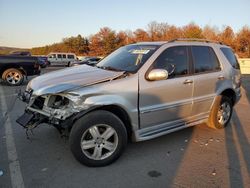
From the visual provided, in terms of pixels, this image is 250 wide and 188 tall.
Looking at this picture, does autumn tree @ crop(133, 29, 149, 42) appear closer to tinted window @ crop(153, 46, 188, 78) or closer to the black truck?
the black truck

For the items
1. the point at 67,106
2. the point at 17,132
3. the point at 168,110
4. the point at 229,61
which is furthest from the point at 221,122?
the point at 17,132

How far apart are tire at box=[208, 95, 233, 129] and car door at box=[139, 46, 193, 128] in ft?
2.91

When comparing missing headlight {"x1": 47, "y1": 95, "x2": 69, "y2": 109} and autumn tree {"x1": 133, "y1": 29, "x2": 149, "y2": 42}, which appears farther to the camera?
autumn tree {"x1": 133, "y1": 29, "x2": 149, "y2": 42}

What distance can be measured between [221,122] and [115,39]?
198ft

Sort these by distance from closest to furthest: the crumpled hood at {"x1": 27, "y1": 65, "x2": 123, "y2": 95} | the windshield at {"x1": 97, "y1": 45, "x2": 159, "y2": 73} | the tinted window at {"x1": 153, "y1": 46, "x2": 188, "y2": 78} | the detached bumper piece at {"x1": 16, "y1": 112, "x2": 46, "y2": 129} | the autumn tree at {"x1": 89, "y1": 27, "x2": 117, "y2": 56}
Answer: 1. the crumpled hood at {"x1": 27, "y1": 65, "x2": 123, "y2": 95}
2. the detached bumper piece at {"x1": 16, "y1": 112, "x2": 46, "y2": 129}
3. the windshield at {"x1": 97, "y1": 45, "x2": 159, "y2": 73}
4. the tinted window at {"x1": 153, "y1": 46, "x2": 188, "y2": 78}
5. the autumn tree at {"x1": 89, "y1": 27, "x2": 117, "y2": 56}

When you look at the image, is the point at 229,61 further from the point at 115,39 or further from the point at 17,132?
the point at 115,39

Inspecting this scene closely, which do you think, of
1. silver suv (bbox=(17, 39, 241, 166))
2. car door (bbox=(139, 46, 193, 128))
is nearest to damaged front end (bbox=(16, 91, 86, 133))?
silver suv (bbox=(17, 39, 241, 166))

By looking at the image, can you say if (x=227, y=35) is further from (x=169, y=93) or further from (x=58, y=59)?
(x=169, y=93)

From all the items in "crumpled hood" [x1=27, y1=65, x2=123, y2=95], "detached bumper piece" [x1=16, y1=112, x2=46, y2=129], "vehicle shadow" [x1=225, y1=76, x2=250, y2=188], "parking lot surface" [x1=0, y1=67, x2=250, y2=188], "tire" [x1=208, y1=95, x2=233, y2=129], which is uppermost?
"crumpled hood" [x1=27, y1=65, x2=123, y2=95]

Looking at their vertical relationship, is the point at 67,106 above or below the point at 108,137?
above

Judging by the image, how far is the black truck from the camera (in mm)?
11844

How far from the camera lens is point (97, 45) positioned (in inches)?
2589

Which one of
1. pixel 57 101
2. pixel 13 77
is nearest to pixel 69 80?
pixel 57 101

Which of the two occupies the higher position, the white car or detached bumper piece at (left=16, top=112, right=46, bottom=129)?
the white car
